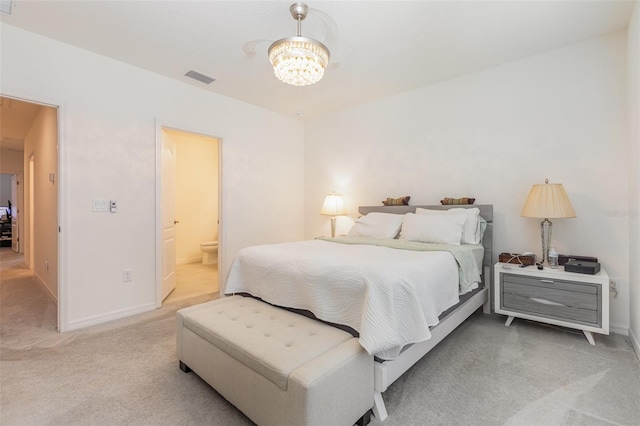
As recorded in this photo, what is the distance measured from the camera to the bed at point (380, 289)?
5.12ft

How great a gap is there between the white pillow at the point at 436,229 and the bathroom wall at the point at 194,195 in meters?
4.29

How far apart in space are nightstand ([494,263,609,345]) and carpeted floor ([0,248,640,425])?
16 centimetres

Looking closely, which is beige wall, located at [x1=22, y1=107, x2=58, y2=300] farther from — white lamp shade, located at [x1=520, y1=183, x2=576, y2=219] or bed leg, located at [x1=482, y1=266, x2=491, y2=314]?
white lamp shade, located at [x1=520, y1=183, x2=576, y2=219]

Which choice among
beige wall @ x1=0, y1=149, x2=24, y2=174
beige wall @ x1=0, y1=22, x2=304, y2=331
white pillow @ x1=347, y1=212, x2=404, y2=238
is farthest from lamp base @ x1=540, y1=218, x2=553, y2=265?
beige wall @ x1=0, y1=149, x2=24, y2=174

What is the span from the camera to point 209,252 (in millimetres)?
5672

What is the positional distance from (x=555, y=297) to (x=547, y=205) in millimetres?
777

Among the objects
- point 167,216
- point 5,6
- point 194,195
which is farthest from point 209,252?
point 5,6

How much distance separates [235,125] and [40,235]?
10.7 ft

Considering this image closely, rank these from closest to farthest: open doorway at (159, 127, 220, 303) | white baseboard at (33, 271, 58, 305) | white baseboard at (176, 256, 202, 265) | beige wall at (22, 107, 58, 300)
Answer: beige wall at (22, 107, 58, 300)
white baseboard at (33, 271, 58, 305)
open doorway at (159, 127, 220, 303)
white baseboard at (176, 256, 202, 265)

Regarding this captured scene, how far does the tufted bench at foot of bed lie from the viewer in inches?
49.8

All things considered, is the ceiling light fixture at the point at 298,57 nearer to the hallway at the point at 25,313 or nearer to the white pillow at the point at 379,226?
the white pillow at the point at 379,226

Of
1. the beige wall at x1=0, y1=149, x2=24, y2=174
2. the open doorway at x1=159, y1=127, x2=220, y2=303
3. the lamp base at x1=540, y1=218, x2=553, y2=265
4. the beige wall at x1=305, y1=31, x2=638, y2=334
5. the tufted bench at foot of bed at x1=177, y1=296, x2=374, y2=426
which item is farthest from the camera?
the beige wall at x1=0, y1=149, x2=24, y2=174

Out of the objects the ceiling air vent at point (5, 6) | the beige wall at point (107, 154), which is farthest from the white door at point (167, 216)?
the ceiling air vent at point (5, 6)

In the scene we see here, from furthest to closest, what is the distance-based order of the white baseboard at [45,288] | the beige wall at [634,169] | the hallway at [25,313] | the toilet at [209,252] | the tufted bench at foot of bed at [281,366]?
the toilet at [209,252]
the white baseboard at [45,288]
the hallway at [25,313]
the beige wall at [634,169]
the tufted bench at foot of bed at [281,366]
